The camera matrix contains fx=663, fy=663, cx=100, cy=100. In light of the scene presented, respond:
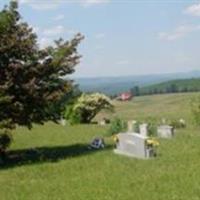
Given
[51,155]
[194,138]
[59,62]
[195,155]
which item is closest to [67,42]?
[59,62]

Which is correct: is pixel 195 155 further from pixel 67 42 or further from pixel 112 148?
pixel 67 42

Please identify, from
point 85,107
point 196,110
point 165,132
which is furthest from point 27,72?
point 85,107

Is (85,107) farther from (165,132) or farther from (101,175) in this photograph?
(101,175)

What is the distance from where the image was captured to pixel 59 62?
2275 centimetres

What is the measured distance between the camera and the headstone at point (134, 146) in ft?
69.9

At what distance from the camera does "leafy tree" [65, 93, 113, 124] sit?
4678 cm

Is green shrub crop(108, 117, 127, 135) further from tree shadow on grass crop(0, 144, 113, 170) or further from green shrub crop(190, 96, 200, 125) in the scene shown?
tree shadow on grass crop(0, 144, 113, 170)

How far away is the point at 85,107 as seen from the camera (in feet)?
155

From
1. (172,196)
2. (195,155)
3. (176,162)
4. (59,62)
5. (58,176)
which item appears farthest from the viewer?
(59,62)

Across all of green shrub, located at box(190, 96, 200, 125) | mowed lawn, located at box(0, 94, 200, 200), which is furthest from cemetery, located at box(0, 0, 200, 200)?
green shrub, located at box(190, 96, 200, 125)

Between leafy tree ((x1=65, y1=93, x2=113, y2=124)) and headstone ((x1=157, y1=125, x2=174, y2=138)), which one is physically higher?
leafy tree ((x1=65, y1=93, x2=113, y2=124))

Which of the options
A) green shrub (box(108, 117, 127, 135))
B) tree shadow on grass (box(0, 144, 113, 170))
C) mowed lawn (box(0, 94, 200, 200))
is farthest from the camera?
green shrub (box(108, 117, 127, 135))

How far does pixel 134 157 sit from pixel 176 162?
8.24 ft

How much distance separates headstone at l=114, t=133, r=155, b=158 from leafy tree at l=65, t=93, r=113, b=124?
77.6 ft
